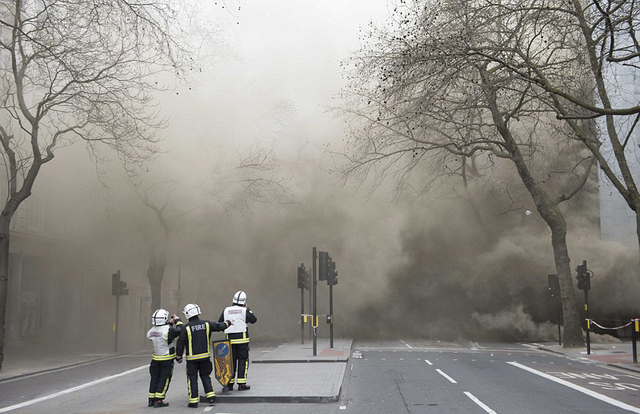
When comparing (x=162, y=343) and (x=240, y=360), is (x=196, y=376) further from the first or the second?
(x=240, y=360)

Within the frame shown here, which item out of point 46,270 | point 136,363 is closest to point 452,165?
point 136,363

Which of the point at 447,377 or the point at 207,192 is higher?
the point at 207,192

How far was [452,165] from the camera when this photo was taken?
28188 millimetres

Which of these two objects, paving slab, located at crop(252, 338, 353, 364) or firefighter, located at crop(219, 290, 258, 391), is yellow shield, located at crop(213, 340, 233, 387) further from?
paving slab, located at crop(252, 338, 353, 364)

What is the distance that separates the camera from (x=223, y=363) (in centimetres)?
932

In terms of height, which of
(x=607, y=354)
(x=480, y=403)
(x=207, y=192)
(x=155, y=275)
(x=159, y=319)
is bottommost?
(x=607, y=354)

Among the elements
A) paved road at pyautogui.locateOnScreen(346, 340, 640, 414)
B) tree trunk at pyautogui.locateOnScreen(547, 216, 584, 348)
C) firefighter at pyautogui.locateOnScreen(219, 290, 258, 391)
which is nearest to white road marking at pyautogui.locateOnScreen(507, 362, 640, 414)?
paved road at pyautogui.locateOnScreen(346, 340, 640, 414)

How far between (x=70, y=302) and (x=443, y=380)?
23890 mm

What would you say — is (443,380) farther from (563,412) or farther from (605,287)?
(605,287)

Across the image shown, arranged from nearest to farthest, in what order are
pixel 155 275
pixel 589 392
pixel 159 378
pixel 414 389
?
pixel 159 378, pixel 589 392, pixel 414 389, pixel 155 275

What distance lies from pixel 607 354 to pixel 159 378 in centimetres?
1377

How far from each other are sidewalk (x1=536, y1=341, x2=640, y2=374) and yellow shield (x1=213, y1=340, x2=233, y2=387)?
31.0ft

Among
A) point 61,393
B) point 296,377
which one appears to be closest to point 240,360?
point 296,377

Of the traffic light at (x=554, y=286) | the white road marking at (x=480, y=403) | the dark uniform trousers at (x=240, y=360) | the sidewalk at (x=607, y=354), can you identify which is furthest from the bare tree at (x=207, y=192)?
the white road marking at (x=480, y=403)
